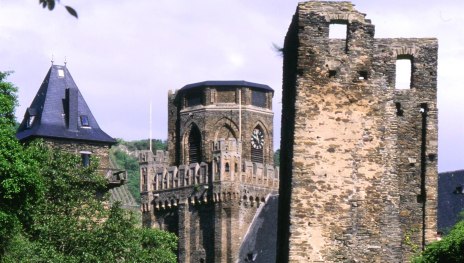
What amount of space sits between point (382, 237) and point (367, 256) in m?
0.53

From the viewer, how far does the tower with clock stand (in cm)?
10294

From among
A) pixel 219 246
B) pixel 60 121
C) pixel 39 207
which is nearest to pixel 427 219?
pixel 39 207

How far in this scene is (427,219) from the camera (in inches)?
1305

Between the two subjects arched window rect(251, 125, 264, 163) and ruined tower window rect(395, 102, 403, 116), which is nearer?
ruined tower window rect(395, 102, 403, 116)

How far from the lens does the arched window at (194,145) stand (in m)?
109

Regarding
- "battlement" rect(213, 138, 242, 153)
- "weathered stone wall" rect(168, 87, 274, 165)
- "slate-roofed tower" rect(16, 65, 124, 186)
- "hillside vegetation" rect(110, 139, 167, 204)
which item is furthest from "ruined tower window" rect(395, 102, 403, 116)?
"hillside vegetation" rect(110, 139, 167, 204)

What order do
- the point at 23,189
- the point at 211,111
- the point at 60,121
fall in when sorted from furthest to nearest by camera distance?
the point at 211,111 < the point at 60,121 < the point at 23,189

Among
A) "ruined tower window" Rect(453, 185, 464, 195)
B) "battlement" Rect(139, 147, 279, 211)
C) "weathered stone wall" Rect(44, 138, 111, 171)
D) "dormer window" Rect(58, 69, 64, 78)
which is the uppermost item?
"dormer window" Rect(58, 69, 64, 78)

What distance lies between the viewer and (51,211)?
57469mm

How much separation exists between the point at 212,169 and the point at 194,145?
5.59 meters

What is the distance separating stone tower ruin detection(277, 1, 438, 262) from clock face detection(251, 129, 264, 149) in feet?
256

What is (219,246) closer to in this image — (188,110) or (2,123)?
(188,110)

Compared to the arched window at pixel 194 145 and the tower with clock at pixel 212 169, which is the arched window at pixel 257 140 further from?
the arched window at pixel 194 145

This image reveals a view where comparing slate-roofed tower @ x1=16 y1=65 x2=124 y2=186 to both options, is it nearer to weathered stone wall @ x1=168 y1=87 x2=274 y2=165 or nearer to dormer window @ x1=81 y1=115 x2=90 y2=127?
dormer window @ x1=81 y1=115 x2=90 y2=127
